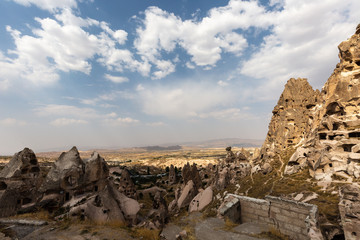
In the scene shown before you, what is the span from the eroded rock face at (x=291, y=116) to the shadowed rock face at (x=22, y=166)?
1367 inches

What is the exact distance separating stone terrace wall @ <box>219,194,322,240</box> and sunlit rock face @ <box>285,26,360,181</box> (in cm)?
1052

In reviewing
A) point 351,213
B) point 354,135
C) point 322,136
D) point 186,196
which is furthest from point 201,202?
point 354,135

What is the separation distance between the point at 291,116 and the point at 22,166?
141 feet

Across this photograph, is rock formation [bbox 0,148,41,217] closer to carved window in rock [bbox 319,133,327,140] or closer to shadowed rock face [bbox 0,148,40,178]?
shadowed rock face [bbox 0,148,40,178]

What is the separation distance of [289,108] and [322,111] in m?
10.4

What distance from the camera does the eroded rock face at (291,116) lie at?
34812 millimetres

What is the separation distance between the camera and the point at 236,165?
35969 mm

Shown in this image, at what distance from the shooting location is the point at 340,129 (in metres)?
21.5

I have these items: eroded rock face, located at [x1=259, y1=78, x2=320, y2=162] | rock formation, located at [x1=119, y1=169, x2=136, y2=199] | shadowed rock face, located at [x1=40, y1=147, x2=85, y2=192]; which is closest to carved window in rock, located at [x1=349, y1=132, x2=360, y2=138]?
eroded rock face, located at [x1=259, y1=78, x2=320, y2=162]

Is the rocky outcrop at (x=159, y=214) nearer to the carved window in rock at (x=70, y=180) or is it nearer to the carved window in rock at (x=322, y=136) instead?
the carved window in rock at (x=70, y=180)

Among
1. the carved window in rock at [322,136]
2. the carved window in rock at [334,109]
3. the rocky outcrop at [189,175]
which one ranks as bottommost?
the rocky outcrop at [189,175]

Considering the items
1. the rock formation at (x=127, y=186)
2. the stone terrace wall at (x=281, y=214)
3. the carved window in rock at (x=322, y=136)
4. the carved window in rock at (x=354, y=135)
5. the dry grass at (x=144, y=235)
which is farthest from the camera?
the rock formation at (x=127, y=186)

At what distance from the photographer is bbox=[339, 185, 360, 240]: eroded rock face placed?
773 centimetres

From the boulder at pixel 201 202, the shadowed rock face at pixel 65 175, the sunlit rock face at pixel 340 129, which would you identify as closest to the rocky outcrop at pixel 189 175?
the boulder at pixel 201 202
